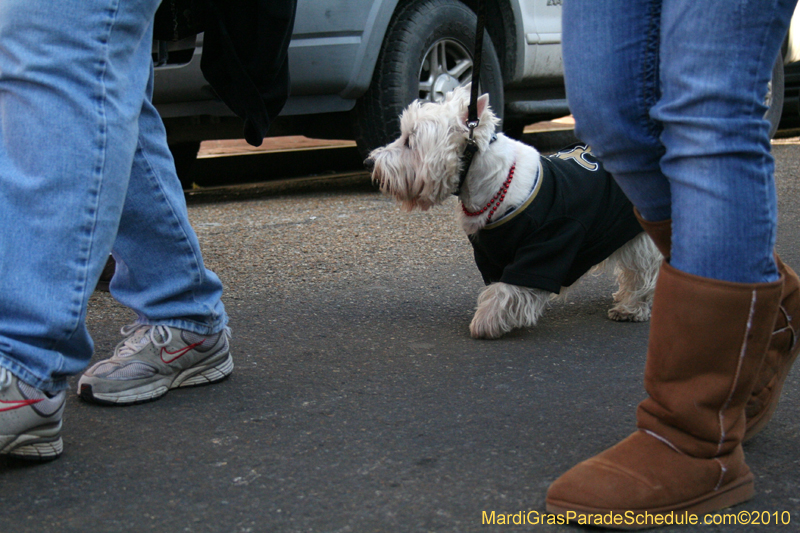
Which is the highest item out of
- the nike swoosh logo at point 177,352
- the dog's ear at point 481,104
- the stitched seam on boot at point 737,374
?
the dog's ear at point 481,104

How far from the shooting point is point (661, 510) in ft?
4.70

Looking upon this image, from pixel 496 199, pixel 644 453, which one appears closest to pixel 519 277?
pixel 496 199

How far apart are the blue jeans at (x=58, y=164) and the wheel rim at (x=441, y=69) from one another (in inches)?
133

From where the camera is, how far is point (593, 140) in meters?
1.59

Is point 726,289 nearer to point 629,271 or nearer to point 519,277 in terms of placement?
point 519,277

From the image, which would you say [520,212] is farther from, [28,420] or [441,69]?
[441,69]

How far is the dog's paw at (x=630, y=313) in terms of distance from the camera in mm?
2928

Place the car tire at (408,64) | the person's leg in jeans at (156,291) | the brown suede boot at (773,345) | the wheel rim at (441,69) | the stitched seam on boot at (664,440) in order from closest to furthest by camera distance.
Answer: the stitched seam on boot at (664,440)
the brown suede boot at (773,345)
the person's leg in jeans at (156,291)
the car tire at (408,64)
the wheel rim at (441,69)

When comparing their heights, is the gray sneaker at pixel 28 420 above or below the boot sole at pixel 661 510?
above

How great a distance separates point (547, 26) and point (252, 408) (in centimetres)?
428

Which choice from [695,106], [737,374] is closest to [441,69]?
[695,106]

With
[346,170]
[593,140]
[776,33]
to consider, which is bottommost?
[346,170]

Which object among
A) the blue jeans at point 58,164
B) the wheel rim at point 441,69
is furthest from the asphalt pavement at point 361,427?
the wheel rim at point 441,69

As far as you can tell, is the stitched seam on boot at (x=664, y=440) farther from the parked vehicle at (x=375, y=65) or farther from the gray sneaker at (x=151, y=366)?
the parked vehicle at (x=375, y=65)
